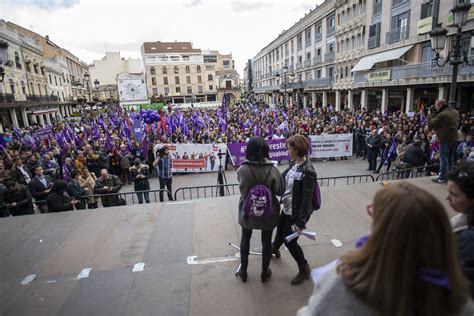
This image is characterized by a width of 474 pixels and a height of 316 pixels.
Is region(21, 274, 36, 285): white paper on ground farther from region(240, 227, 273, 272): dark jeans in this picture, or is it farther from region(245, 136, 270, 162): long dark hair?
region(245, 136, 270, 162): long dark hair

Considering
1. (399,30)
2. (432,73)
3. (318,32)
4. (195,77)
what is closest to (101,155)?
(432,73)

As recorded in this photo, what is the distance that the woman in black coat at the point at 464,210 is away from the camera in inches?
57.2

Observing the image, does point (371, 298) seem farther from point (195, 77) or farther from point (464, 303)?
point (195, 77)

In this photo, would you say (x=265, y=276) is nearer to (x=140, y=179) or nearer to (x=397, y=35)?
(x=140, y=179)

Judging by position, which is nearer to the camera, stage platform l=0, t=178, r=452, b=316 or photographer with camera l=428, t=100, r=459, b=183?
stage platform l=0, t=178, r=452, b=316

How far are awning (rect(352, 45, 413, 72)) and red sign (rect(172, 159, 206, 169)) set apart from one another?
18093mm

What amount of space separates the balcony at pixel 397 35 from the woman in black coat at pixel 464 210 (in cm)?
2431

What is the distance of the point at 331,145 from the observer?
Answer: 42.3 ft

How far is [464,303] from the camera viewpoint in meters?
1.11

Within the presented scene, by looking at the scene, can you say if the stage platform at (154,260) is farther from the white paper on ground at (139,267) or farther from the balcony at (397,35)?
the balcony at (397,35)

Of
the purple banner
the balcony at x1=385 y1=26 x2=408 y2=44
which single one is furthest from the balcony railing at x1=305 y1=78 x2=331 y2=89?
the purple banner

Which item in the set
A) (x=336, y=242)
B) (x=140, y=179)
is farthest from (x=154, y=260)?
(x=140, y=179)

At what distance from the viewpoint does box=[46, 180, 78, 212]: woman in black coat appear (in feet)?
19.3

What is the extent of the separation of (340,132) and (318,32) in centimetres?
3031
